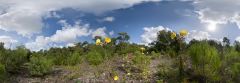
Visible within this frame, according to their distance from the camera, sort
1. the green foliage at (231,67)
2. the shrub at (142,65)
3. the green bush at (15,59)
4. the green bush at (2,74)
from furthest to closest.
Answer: the green bush at (15,59) → the shrub at (142,65) → the green bush at (2,74) → the green foliage at (231,67)

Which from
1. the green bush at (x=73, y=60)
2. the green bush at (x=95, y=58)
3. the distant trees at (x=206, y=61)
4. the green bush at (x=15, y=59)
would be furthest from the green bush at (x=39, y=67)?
the distant trees at (x=206, y=61)

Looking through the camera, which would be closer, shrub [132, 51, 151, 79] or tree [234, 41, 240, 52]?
shrub [132, 51, 151, 79]

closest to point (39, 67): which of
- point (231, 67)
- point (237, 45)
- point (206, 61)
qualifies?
point (206, 61)

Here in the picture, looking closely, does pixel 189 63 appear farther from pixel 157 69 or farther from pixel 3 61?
pixel 3 61

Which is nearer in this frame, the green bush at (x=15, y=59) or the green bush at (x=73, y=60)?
the green bush at (x=15, y=59)

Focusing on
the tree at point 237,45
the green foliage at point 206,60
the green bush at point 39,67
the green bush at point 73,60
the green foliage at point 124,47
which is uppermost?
the green foliage at point 206,60

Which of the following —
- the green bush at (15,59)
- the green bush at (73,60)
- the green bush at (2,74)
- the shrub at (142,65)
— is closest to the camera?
the green bush at (2,74)

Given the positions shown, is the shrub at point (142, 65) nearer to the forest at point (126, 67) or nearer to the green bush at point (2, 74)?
the forest at point (126, 67)

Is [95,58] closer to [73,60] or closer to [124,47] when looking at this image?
[73,60]

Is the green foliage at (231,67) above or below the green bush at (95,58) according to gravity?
above

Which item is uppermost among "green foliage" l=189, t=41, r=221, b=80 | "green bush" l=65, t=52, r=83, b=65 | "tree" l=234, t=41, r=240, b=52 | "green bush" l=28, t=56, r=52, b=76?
"green foliage" l=189, t=41, r=221, b=80

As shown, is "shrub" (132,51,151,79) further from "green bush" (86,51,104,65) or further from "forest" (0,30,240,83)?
"green bush" (86,51,104,65)

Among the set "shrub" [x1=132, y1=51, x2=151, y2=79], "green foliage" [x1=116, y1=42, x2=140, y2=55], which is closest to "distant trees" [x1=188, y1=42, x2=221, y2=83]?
"shrub" [x1=132, y1=51, x2=151, y2=79]

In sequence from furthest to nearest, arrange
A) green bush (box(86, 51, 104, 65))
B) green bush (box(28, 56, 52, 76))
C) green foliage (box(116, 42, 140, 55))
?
1. green foliage (box(116, 42, 140, 55))
2. green bush (box(86, 51, 104, 65))
3. green bush (box(28, 56, 52, 76))
